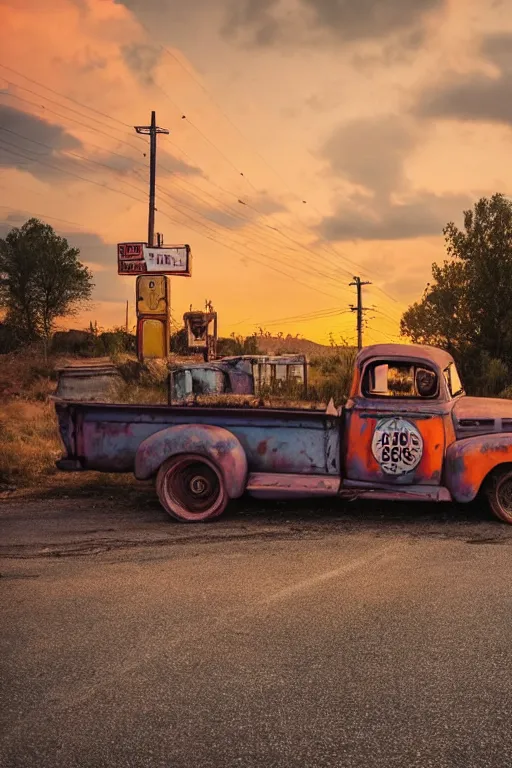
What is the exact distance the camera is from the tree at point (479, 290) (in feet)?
79.2

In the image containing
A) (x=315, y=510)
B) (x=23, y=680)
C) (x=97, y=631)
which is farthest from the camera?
(x=315, y=510)

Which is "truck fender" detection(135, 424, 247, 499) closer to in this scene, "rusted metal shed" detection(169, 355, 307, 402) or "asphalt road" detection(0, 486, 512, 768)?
"asphalt road" detection(0, 486, 512, 768)

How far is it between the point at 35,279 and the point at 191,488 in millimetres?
43766

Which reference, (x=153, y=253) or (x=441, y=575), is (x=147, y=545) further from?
(x=153, y=253)

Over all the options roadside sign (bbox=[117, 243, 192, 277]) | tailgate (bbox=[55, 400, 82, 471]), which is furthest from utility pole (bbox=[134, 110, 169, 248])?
tailgate (bbox=[55, 400, 82, 471])

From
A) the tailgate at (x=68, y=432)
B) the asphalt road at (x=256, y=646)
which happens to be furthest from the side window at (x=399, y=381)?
the tailgate at (x=68, y=432)

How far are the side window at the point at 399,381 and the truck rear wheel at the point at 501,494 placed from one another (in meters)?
1.04

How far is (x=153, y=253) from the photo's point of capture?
26.9 m

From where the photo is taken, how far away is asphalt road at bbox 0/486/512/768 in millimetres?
3088

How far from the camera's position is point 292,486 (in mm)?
6949

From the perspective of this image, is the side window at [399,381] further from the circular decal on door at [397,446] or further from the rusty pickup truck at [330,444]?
the circular decal on door at [397,446]

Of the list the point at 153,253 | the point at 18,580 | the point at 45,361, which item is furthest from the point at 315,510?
the point at 45,361

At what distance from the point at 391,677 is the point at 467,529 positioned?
3341 mm

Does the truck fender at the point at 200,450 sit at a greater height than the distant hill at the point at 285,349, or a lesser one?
lesser
